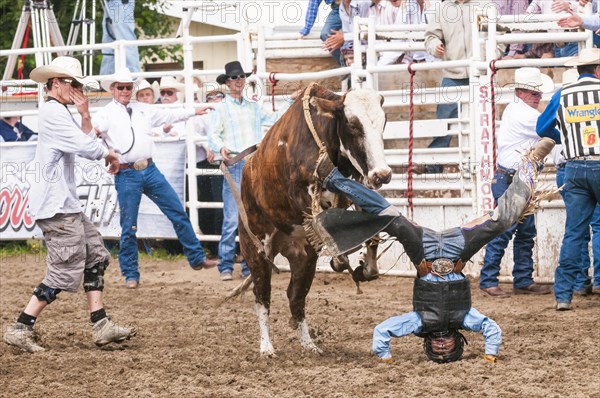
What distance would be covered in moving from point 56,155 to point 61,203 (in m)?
0.34

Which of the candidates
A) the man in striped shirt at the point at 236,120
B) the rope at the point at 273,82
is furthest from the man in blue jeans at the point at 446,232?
the rope at the point at 273,82

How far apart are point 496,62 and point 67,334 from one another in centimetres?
436

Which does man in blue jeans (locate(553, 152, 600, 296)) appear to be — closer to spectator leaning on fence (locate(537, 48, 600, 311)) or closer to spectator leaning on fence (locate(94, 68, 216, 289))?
spectator leaning on fence (locate(537, 48, 600, 311))

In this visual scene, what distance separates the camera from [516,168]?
8.77 meters

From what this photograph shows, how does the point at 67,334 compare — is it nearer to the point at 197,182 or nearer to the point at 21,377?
the point at 21,377

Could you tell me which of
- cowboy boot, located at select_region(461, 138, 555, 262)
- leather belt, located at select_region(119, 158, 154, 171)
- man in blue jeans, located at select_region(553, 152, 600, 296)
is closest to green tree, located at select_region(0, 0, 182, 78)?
leather belt, located at select_region(119, 158, 154, 171)

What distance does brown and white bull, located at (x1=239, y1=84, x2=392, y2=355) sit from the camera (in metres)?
6.05

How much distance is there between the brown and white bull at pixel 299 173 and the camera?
19.9ft

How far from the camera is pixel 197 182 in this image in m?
12.1

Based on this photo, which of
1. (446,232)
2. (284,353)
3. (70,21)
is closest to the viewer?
(446,232)

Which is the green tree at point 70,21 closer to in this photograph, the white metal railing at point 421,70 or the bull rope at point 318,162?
the white metal railing at point 421,70

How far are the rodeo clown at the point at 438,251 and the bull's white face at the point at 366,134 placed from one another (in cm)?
17

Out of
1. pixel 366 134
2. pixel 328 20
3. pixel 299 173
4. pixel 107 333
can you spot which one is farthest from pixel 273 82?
pixel 366 134

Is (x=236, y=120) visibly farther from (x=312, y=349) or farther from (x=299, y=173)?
(x=299, y=173)
